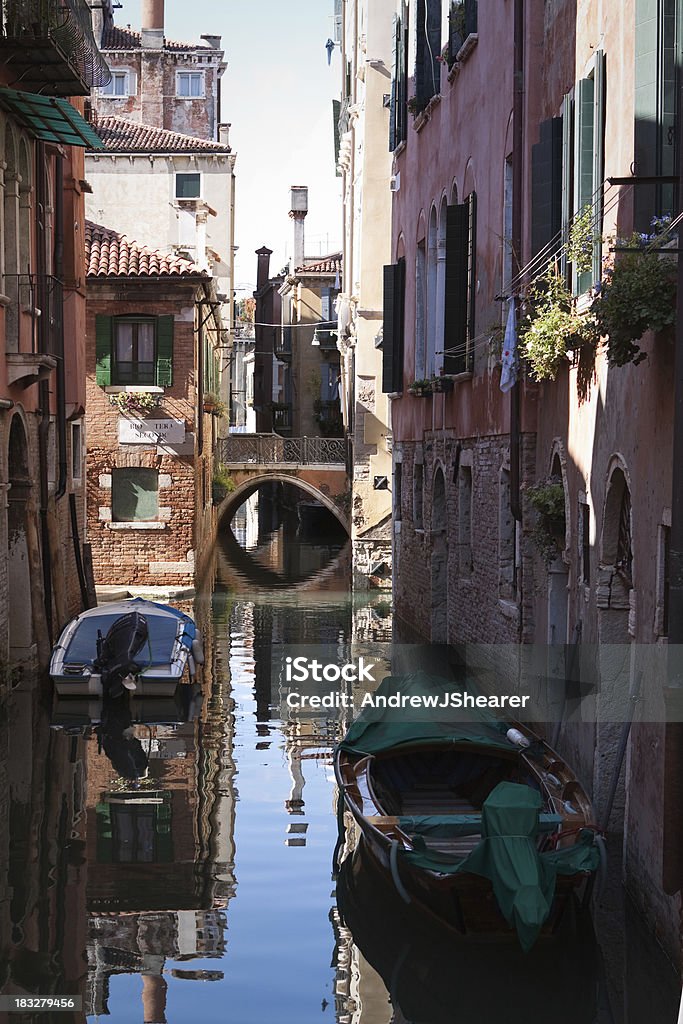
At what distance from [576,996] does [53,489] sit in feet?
37.5

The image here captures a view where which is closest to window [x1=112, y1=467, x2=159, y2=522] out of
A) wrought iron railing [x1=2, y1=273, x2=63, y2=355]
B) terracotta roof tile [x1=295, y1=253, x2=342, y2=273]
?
wrought iron railing [x1=2, y1=273, x2=63, y2=355]

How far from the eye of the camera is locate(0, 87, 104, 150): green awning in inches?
564

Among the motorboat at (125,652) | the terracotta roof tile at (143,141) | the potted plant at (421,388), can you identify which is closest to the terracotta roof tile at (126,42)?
the terracotta roof tile at (143,141)

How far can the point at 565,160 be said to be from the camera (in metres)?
11.2

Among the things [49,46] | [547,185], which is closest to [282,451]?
[49,46]

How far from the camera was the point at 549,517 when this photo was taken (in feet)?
38.7

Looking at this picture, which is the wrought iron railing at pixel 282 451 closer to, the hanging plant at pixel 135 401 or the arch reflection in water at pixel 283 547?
the arch reflection in water at pixel 283 547

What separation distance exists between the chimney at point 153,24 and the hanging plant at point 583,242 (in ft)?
105

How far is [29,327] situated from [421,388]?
5297mm

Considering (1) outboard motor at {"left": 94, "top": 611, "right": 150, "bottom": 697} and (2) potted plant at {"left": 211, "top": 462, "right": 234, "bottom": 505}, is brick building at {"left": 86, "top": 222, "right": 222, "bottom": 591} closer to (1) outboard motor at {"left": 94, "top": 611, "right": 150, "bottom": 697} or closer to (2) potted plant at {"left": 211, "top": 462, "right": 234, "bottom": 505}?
(2) potted plant at {"left": 211, "top": 462, "right": 234, "bottom": 505}

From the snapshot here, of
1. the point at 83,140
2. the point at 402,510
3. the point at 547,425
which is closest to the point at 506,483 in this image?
the point at 547,425

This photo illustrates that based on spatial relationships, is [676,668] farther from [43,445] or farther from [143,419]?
[143,419]

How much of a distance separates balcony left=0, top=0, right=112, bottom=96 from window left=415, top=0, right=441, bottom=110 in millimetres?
4511

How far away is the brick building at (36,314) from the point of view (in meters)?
14.3
